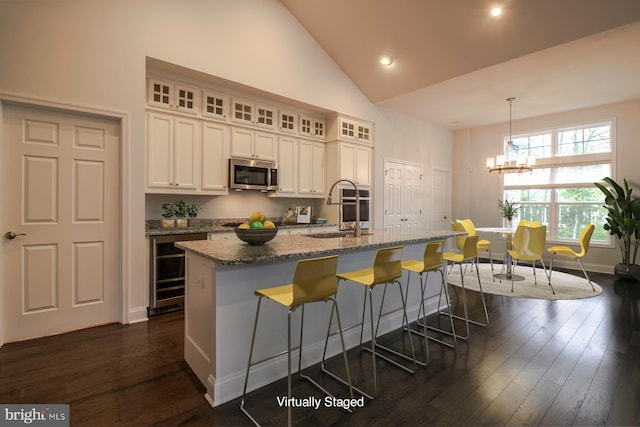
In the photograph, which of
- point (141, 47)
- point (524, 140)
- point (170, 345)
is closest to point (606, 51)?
point (524, 140)

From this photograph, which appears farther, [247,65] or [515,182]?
[515,182]

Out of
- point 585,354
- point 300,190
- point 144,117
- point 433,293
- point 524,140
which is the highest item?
point 524,140

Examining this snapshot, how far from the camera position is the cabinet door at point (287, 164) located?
15.8ft

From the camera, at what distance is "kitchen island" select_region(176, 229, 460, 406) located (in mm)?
1912

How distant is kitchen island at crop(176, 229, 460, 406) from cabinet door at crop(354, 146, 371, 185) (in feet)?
10.1

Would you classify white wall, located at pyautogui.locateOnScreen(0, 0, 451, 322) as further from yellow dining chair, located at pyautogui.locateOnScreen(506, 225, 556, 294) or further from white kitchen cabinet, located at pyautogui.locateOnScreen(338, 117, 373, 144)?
yellow dining chair, located at pyautogui.locateOnScreen(506, 225, 556, 294)

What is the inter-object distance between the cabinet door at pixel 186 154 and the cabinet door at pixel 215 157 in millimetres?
97

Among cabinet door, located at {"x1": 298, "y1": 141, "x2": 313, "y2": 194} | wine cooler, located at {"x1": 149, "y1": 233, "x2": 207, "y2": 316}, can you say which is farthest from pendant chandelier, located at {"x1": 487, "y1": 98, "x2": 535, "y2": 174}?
wine cooler, located at {"x1": 149, "y1": 233, "x2": 207, "y2": 316}

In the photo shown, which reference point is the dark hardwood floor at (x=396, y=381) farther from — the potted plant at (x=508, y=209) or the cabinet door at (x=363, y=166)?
the potted plant at (x=508, y=209)

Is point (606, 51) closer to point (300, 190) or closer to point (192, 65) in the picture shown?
point (300, 190)

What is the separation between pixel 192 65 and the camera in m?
3.58

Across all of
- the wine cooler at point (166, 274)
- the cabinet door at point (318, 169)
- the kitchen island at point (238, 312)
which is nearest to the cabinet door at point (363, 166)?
the cabinet door at point (318, 169)

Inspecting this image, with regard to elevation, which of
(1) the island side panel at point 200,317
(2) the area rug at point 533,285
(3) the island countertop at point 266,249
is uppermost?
(3) the island countertop at point 266,249

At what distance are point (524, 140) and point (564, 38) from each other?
12.1ft
